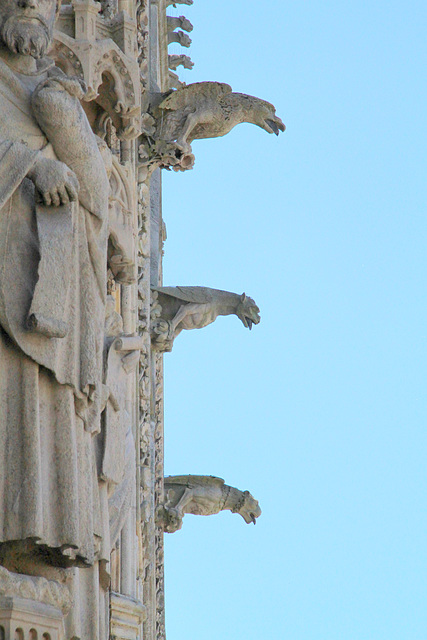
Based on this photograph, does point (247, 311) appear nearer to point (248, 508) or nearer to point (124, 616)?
point (248, 508)

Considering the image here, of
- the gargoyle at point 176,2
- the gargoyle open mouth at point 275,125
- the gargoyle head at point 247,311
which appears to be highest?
the gargoyle at point 176,2

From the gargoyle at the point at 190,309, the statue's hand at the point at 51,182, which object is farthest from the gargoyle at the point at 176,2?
the statue's hand at the point at 51,182

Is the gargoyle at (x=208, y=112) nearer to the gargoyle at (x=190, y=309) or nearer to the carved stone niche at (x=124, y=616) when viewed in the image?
the gargoyle at (x=190, y=309)

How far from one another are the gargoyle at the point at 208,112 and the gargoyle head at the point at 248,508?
4758mm

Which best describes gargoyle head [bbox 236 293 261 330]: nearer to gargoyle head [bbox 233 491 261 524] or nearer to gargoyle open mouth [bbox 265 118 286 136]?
gargoyle head [bbox 233 491 261 524]

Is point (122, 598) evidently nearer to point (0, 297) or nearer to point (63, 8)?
point (0, 297)

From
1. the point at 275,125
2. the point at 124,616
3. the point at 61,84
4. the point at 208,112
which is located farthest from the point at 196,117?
the point at 61,84

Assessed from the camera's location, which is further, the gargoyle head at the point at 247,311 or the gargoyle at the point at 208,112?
the gargoyle head at the point at 247,311

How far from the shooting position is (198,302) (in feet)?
50.5

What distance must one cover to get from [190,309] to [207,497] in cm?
256

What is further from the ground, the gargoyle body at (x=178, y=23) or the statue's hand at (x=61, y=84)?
the gargoyle body at (x=178, y=23)

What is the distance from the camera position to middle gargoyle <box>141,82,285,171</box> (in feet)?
42.4

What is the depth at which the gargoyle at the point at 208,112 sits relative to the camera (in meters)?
13.2

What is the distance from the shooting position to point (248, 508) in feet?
56.0
